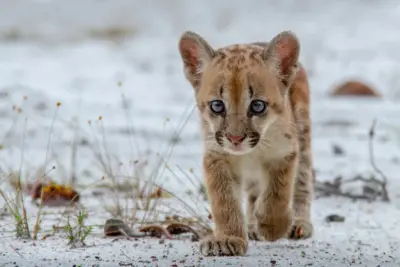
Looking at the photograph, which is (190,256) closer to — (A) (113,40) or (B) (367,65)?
(B) (367,65)

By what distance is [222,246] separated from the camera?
459 cm

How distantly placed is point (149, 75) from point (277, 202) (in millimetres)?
7902

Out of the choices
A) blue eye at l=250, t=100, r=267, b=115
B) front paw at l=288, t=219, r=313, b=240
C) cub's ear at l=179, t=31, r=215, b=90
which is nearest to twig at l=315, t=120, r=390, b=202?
front paw at l=288, t=219, r=313, b=240

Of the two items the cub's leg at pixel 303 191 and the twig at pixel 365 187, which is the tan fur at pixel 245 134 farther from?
the twig at pixel 365 187

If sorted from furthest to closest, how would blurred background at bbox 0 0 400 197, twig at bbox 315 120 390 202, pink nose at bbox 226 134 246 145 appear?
blurred background at bbox 0 0 400 197, twig at bbox 315 120 390 202, pink nose at bbox 226 134 246 145

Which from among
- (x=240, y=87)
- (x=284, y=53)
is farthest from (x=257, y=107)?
(x=284, y=53)

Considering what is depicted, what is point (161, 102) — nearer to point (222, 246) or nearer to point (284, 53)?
point (284, 53)

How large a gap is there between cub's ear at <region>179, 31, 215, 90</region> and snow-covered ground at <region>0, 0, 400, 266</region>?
0.36 m

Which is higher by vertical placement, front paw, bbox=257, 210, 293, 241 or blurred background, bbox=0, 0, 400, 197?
blurred background, bbox=0, 0, 400, 197

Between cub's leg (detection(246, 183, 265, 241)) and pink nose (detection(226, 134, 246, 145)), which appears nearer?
pink nose (detection(226, 134, 246, 145))

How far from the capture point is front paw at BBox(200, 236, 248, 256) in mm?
4559

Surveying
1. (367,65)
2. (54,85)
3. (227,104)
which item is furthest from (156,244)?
(367,65)

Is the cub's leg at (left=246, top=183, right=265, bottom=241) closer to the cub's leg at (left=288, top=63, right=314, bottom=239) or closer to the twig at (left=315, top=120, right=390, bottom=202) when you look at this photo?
the cub's leg at (left=288, top=63, right=314, bottom=239)

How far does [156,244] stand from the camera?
4762mm
